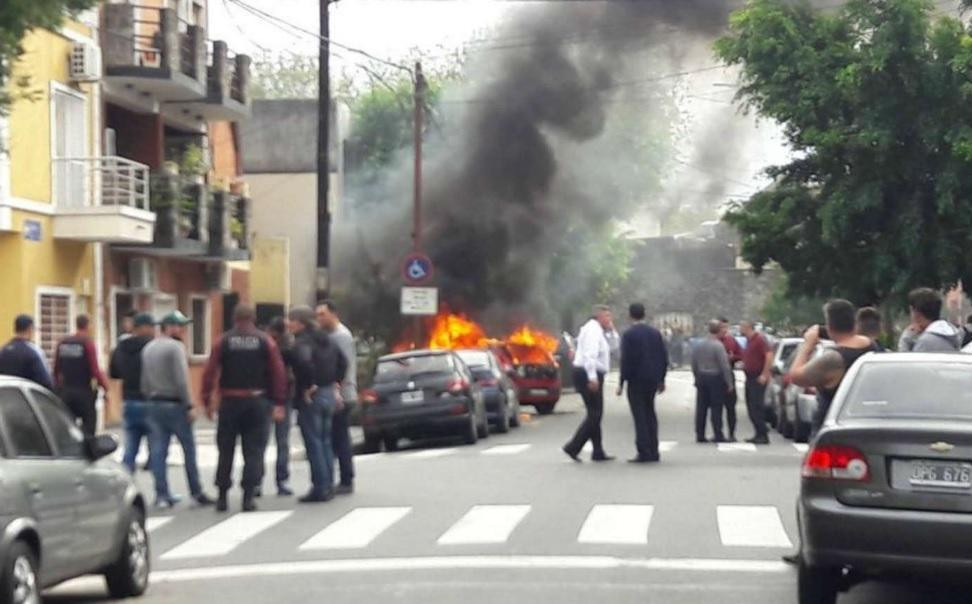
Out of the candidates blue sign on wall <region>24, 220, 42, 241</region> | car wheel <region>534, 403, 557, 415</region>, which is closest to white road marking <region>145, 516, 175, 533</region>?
blue sign on wall <region>24, 220, 42, 241</region>

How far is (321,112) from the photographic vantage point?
1144 inches

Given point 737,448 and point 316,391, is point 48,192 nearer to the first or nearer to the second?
point 737,448

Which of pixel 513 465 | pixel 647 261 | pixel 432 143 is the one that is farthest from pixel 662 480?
pixel 647 261

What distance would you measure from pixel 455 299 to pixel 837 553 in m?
30.7

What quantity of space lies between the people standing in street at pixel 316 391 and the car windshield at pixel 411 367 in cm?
889

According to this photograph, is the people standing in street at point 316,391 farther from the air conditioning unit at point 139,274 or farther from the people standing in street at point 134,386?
the air conditioning unit at point 139,274

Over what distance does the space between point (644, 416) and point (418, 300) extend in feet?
45.6

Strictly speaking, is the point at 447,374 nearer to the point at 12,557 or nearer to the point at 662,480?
the point at 662,480

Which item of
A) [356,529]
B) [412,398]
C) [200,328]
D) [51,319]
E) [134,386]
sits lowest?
[356,529]

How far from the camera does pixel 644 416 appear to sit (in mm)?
18922

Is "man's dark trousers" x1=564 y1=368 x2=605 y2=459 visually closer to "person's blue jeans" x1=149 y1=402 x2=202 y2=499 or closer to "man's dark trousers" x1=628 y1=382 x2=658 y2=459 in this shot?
"man's dark trousers" x1=628 y1=382 x2=658 y2=459

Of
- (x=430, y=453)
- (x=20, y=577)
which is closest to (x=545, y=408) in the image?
(x=430, y=453)

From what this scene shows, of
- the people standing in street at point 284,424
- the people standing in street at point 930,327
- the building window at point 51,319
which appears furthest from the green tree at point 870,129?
the people standing in street at point 284,424

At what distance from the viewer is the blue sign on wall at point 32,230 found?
2620 centimetres
